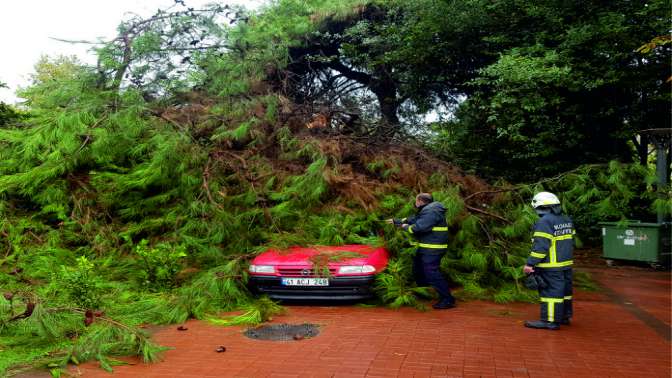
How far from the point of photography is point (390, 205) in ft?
27.2

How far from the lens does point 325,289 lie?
6.92 metres

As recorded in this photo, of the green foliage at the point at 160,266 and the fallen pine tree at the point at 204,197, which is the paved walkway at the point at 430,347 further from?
the green foliage at the point at 160,266

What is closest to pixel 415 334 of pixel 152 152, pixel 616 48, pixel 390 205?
pixel 390 205

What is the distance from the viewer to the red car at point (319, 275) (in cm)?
688

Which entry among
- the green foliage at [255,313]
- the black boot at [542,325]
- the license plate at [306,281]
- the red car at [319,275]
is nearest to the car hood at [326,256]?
the red car at [319,275]

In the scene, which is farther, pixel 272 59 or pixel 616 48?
pixel 616 48

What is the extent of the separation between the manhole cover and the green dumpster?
8.36 meters

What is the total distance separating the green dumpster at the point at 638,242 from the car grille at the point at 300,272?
301 inches

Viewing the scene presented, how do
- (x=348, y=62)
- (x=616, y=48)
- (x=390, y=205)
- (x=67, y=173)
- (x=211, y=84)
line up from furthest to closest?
1. (x=348, y=62)
2. (x=616, y=48)
3. (x=211, y=84)
4. (x=67, y=173)
5. (x=390, y=205)

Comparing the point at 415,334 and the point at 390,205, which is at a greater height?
the point at 390,205

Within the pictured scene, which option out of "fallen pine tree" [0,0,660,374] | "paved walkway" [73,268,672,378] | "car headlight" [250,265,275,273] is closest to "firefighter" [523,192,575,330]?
"paved walkway" [73,268,672,378]

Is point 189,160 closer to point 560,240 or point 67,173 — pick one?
point 67,173

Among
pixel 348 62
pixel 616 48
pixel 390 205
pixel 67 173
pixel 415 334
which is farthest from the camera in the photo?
pixel 348 62

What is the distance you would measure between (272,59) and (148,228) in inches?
191
